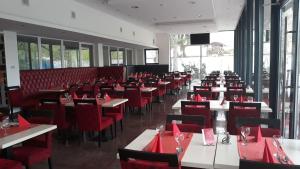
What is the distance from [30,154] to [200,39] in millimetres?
15657

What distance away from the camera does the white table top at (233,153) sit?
1.75 metres

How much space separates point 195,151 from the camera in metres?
2.04

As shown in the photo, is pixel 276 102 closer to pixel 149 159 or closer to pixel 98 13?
pixel 149 159

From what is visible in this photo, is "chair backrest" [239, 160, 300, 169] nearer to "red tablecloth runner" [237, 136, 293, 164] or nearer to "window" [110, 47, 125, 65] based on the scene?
"red tablecloth runner" [237, 136, 293, 164]

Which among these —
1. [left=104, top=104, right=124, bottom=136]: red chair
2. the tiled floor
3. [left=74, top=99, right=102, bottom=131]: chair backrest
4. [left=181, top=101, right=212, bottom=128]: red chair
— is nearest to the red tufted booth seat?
[left=104, top=104, right=124, bottom=136]: red chair

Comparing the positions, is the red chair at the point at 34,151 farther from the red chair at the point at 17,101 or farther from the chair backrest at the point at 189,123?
the red chair at the point at 17,101

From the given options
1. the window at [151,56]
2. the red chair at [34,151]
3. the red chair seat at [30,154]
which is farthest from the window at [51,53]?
the window at [151,56]

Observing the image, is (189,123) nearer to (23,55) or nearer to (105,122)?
(105,122)

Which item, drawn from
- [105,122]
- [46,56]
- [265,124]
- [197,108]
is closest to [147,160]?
[265,124]

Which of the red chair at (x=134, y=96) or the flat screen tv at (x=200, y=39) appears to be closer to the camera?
the red chair at (x=134, y=96)

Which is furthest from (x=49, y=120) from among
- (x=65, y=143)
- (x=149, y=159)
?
(x=149, y=159)

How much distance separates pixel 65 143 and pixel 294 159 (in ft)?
13.3

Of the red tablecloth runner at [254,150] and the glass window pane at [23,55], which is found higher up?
the glass window pane at [23,55]

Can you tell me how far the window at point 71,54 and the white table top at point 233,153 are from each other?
30.1ft
